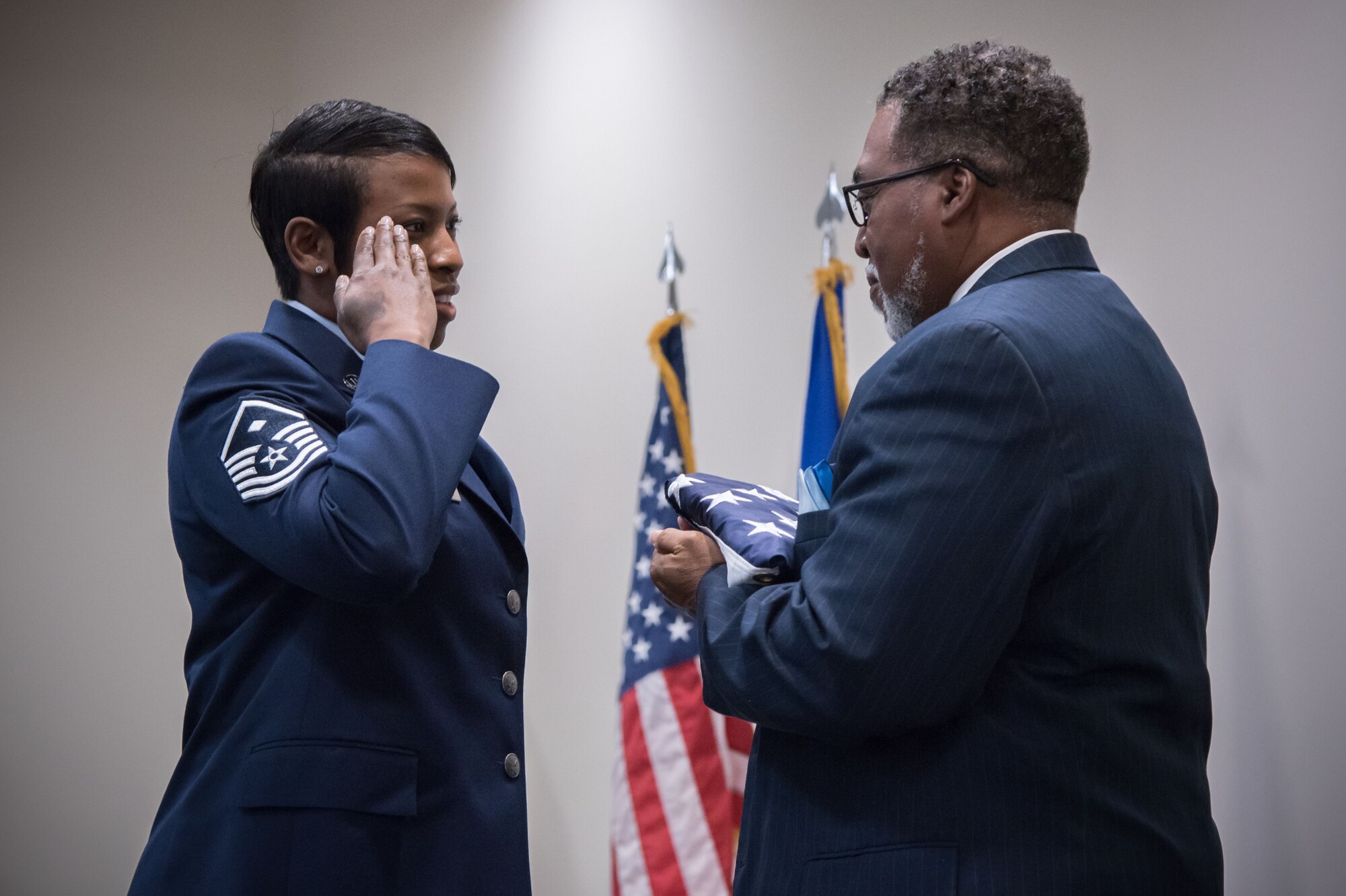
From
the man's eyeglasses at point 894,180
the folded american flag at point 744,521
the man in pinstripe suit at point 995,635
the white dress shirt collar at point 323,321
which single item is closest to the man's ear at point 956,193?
the man's eyeglasses at point 894,180

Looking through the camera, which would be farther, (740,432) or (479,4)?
(479,4)

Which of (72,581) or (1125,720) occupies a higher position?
(1125,720)

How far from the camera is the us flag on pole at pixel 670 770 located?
222 centimetres

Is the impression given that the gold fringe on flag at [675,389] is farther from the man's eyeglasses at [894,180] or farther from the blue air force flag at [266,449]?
the blue air force flag at [266,449]

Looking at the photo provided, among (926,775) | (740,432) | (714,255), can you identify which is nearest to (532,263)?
(714,255)

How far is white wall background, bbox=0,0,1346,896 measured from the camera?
1955 millimetres

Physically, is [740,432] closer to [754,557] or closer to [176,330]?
[754,557]

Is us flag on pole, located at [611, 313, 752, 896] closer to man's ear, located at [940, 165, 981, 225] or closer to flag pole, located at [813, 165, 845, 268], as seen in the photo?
flag pole, located at [813, 165, 845, 268]

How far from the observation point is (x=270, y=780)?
107cm

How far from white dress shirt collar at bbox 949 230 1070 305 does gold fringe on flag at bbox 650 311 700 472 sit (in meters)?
1.25

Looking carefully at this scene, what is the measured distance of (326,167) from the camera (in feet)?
4.27

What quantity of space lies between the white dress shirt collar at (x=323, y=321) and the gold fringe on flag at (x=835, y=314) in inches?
46.0

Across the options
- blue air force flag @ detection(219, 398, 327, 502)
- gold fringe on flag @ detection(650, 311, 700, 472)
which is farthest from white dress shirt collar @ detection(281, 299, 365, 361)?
gold fringe on flag @ detection(650, 311, 700, 472)

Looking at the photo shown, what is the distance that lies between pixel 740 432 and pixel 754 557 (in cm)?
158
